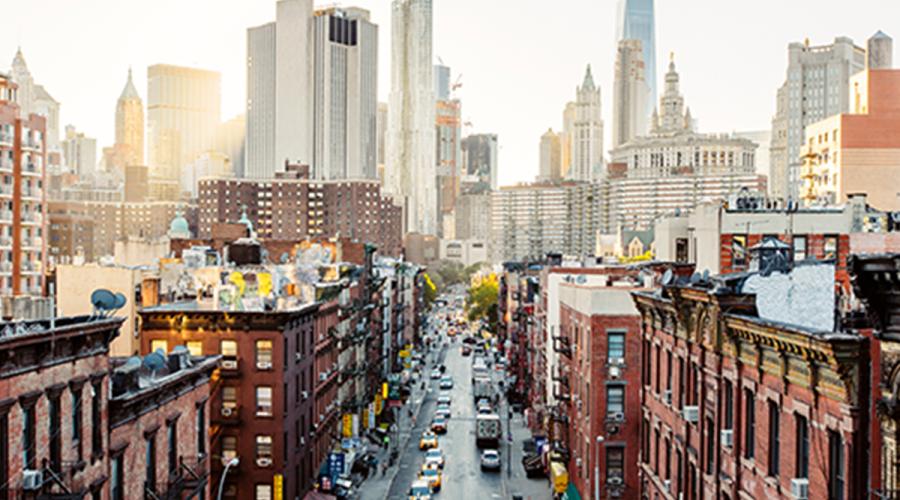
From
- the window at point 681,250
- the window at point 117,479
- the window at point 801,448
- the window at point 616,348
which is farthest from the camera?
the window at point 681,250

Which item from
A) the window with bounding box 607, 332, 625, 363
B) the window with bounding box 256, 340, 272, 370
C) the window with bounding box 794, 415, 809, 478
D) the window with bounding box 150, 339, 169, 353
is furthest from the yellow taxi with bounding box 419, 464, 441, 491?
the window with bounding box 794, 415, 809, 478

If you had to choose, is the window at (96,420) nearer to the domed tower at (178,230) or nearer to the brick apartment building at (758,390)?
the brick apartment building at (758,390)

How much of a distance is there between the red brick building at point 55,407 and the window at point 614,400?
95.0ft

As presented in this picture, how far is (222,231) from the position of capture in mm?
101562

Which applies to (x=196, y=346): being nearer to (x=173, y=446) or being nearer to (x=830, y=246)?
(x=173, y=446)

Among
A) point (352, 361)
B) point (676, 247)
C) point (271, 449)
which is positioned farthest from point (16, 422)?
point (352, 361)

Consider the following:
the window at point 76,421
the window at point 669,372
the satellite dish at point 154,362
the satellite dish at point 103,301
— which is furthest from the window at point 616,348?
the window at point 76,421

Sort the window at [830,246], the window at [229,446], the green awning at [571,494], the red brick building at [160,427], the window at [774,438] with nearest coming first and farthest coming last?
the window at [774,438] < the red brick building at [160,427] < the window at [830,246] < the window at [229,446] < the green awning at [571,494]

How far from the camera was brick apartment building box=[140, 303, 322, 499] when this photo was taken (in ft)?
170

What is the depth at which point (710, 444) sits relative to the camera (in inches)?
1255

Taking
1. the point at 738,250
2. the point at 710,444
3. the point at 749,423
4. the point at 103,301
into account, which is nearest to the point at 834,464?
the point at 749,423

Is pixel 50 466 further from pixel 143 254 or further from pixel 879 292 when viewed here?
pixel 143 254

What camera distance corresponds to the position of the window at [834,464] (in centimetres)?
2159

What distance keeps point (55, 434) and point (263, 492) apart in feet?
92.0
